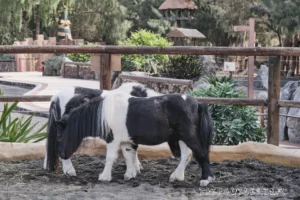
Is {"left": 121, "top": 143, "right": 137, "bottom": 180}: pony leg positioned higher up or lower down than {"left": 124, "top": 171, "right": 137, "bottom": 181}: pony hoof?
higher up

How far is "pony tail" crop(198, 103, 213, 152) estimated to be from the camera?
287 cm

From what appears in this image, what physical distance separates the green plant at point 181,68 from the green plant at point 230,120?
7397mm

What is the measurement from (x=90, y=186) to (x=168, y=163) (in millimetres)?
780

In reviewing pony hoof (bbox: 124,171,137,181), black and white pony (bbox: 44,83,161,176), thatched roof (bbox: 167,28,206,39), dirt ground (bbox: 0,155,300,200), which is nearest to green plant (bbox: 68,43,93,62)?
thatched roof (bbox: 167,28,206,39)

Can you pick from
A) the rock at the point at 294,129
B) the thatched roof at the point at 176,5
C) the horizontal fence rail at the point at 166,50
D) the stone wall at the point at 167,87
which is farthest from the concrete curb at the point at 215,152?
the thatched roof at the point at 176,5

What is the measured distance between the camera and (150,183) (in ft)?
9.30

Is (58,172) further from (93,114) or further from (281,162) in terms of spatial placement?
(281,162)

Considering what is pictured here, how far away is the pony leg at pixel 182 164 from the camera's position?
286cm

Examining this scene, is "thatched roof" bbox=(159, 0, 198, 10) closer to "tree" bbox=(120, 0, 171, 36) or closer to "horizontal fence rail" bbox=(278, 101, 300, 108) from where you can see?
"tree" bbox=(120, 0, 171, 36)

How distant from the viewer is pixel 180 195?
2.60 metres

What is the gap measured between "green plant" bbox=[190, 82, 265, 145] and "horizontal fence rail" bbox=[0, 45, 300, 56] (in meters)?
1.66

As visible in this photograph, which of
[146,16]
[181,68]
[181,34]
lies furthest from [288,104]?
[146,16]

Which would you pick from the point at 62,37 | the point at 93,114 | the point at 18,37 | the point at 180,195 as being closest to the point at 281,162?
the point at 180,195

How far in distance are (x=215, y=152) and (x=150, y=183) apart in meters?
0.79
